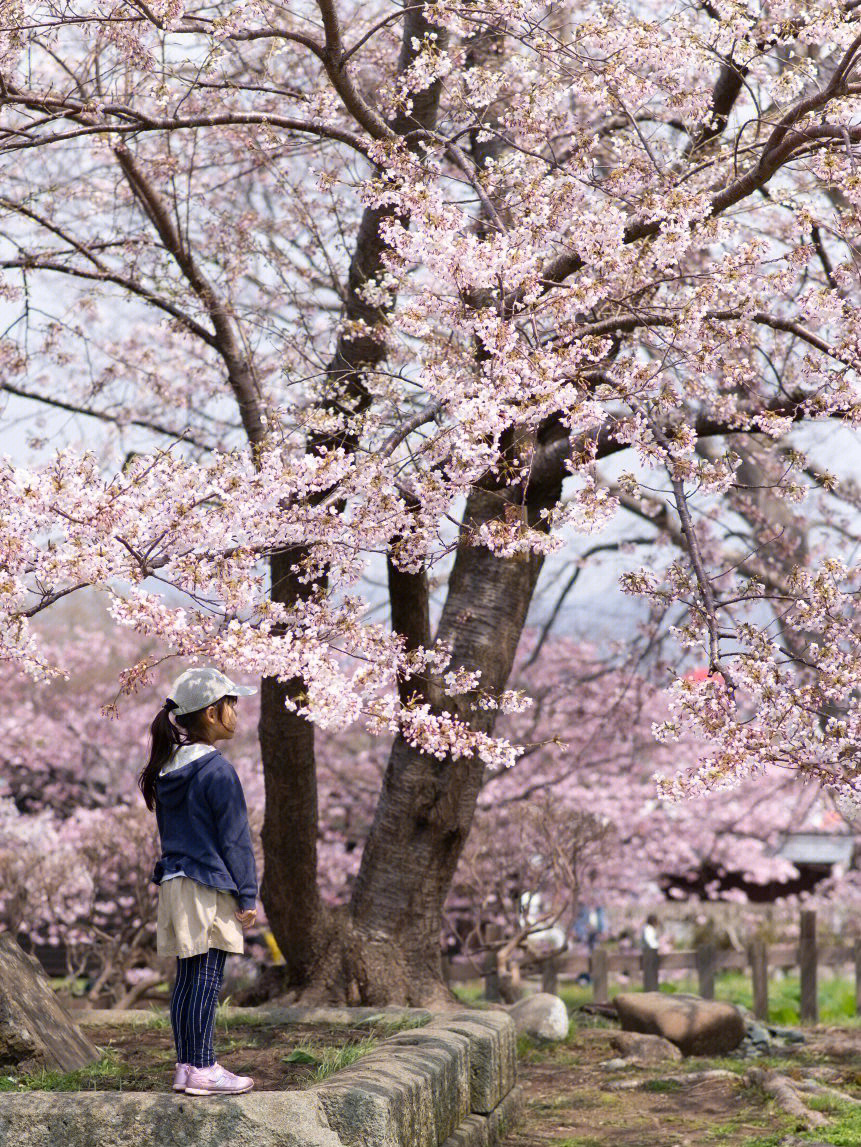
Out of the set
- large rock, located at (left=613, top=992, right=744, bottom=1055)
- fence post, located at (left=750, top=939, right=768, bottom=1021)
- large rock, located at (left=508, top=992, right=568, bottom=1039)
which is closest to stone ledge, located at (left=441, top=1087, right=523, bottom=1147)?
large rock, located at (left=508, top=992, right=568, bottom=1039)

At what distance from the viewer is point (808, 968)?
1217 centimetres

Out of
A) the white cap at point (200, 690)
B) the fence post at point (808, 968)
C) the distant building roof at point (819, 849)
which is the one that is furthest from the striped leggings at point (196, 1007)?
the distant building roof at point (819, 849)

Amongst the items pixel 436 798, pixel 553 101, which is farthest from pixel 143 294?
pixel 436 798

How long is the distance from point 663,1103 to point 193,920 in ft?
13.3

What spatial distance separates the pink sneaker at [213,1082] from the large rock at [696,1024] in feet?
18.6

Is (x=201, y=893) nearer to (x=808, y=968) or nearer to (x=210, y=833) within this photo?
(x=210, y=833)

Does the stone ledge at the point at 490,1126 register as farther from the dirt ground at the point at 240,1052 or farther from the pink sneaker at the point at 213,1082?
the pink sneaker at the point at 213,1082

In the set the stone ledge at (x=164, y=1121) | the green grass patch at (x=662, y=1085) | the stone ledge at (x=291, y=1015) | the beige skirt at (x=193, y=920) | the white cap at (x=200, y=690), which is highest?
the white cap at (x=200, y=690)

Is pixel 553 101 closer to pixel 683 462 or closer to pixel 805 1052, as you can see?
pixel 683 462

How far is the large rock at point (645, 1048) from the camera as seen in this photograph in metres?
8.59

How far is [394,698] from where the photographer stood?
516 cm

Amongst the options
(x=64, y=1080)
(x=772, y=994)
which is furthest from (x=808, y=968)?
(x=64, y=1080)

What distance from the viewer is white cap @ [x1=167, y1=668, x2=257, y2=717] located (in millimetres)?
4516

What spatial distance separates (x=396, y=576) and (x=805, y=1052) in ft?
16.0
